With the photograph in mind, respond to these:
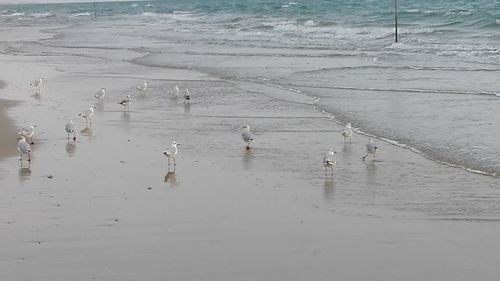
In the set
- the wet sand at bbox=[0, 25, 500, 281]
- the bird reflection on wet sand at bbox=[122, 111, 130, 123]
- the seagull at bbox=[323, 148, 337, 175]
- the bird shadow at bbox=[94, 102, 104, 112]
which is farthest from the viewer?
the bird shadow at bbox=[94, 102, 104, 112]

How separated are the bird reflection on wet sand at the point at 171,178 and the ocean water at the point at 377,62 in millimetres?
3708

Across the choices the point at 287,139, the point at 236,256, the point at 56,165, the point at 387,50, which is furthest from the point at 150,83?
the point at 236,256

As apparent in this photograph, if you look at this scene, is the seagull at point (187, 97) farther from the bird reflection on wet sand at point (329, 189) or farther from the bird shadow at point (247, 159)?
the bird reflection on wet sand at point (329, 189)

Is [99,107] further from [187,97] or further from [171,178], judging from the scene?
[171,178]

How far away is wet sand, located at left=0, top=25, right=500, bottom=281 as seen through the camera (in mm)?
7562

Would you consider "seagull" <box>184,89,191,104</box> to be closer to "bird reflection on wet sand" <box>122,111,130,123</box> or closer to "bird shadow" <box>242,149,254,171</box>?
"bird reflection on wet sand" <box>122,111,130,123</box>

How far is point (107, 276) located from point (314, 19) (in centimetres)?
4361

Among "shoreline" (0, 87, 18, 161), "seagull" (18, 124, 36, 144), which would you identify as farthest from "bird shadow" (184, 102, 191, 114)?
"seagull" (18, 124, 36, 144)

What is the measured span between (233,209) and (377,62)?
17.9 m

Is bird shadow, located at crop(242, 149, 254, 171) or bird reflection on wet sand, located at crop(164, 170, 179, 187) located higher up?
bird shadow, located at crop(242, 149, 254, 171)

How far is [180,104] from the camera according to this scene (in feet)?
58.6

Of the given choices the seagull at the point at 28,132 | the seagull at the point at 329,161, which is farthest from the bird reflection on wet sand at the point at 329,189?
the seagull at the point at 28,132

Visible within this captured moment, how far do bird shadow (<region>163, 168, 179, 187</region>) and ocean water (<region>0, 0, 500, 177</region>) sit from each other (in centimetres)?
370

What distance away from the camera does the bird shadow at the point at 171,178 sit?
35.2ft
